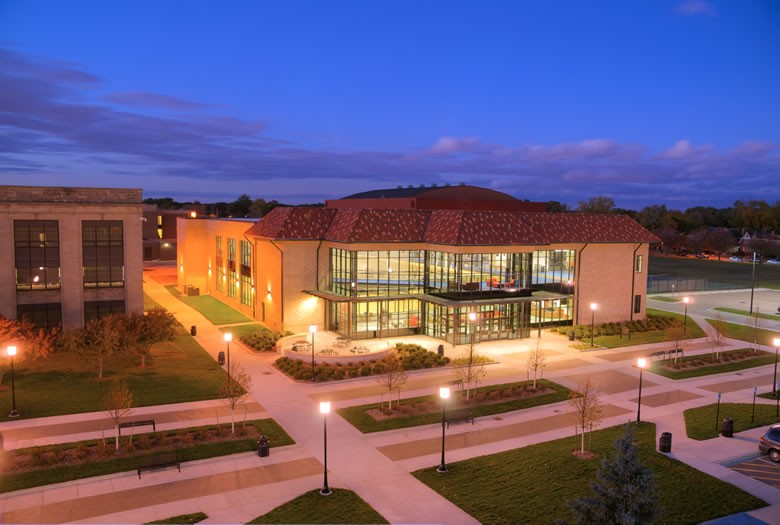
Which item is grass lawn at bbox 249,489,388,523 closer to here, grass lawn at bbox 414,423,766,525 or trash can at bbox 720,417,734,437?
grass lawn at bbox 414,423,766,525

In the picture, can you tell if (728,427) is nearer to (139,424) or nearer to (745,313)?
(139,424)

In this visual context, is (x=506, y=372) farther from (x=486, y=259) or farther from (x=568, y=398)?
(x=486, y=259)

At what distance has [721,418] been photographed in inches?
1054

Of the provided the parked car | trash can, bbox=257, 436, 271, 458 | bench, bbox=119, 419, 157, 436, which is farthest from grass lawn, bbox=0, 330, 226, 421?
the parked car

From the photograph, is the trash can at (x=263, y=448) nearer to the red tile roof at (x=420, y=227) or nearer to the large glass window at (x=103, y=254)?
the red tile roof at (x=420, y=227)

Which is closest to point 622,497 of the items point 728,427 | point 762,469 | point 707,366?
point 762,469

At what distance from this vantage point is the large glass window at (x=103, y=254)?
40406mm

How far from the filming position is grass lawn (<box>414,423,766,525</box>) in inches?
699

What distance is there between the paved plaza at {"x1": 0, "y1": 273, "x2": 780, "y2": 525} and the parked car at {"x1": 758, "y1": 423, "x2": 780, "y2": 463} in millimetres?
802

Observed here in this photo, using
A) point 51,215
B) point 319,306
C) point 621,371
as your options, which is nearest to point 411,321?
point 319,306

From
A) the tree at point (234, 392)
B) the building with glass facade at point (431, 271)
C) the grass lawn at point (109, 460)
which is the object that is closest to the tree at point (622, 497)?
the grass lawn at point (109, 460)

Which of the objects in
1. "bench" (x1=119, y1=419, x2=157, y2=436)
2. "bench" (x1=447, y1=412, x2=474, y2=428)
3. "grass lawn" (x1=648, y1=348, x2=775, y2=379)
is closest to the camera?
"bench" (x1=119, y1=419, x2=157, y2=436)

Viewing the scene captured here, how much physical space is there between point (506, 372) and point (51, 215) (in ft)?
106

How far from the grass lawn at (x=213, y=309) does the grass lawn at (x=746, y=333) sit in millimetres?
38042
